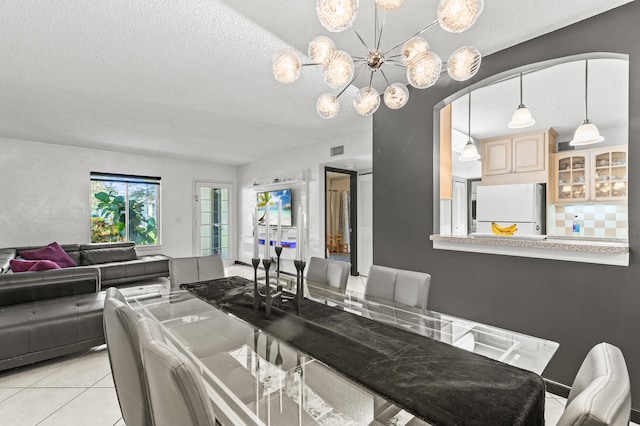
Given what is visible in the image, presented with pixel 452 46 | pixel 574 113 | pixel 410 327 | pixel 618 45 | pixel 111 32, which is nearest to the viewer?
pixel 410 327

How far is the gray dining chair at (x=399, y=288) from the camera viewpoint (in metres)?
1.90

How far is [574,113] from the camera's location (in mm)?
3984

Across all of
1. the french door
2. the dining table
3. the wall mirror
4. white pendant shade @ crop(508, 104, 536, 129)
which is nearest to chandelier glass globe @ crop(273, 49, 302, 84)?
the dining table

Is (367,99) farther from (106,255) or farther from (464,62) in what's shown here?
(106,255)

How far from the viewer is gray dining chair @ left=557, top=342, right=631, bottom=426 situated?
57 cm

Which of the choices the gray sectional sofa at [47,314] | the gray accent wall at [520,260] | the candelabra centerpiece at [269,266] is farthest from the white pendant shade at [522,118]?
the gray sectional sofa at [47,314]

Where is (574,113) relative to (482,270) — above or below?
above

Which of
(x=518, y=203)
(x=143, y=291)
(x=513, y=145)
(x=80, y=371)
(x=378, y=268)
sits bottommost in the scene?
(x=80, y=371)

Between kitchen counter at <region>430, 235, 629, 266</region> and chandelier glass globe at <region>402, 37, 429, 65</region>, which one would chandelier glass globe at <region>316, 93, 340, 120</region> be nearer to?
chandelier glass globe at <region>402, 37, 429, 65</region>

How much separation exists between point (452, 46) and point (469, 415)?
241 centimetres

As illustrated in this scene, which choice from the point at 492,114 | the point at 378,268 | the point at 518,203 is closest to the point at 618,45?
the point at 378,268

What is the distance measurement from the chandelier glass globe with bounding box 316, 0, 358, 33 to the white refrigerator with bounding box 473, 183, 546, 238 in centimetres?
377

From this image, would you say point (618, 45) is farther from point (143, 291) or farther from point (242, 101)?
point (143, 291)

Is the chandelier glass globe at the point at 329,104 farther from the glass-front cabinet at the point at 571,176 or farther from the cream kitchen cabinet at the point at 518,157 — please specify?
the glass-front cabinet at the point at 571,176
